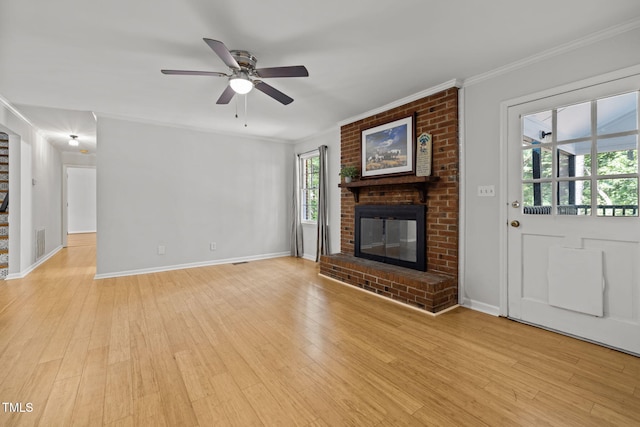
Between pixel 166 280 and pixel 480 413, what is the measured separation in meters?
3.97

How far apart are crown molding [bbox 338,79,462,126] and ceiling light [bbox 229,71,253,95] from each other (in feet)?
6.56

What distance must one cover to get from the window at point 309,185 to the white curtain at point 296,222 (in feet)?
0.31

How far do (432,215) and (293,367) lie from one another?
2.27m

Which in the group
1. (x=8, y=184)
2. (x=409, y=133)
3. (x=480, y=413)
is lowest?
(x=480, y=413)

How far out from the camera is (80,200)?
967 centimetres

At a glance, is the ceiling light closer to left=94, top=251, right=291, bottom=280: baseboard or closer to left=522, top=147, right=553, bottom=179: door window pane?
left=522, top=147, right=553, bottom=179: door window pane

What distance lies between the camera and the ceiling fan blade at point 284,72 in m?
2.21

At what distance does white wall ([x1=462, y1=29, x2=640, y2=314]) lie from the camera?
8.32 feet

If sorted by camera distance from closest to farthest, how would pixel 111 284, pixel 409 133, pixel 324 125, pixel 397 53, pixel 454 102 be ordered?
pixel 397 53, pixel 454 102, pixel 409 133, pixel 111 284, pixel 324 125

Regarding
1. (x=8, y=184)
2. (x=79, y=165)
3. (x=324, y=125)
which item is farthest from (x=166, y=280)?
(x=79, y=165)

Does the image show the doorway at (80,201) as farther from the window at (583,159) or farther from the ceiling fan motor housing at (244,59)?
the window at (583,159)

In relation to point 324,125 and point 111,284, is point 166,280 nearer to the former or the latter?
point 111,284

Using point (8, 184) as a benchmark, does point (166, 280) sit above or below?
below

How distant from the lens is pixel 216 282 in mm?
3979
